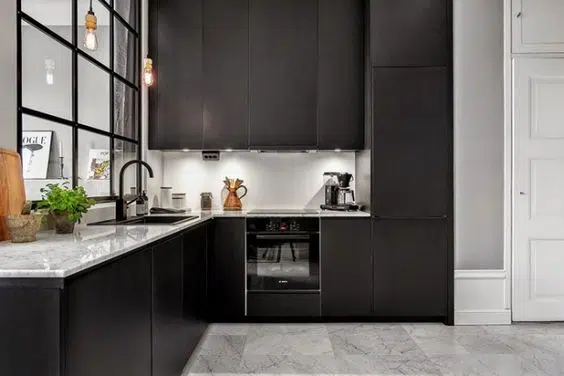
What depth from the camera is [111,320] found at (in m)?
1.56

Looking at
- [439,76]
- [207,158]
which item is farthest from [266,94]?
[439,76]

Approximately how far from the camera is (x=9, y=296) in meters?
1.22

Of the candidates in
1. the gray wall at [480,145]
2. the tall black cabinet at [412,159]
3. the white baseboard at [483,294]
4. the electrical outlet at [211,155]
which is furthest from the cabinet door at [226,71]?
the white baseboard at [483,294]

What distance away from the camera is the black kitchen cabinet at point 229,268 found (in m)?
3.70

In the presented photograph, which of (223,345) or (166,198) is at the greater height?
(166,198)

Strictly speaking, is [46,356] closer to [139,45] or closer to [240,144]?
[240,144]

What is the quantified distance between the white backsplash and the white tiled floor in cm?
117

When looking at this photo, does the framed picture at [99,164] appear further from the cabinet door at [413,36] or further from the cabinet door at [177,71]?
the cabinet door at [413,36]

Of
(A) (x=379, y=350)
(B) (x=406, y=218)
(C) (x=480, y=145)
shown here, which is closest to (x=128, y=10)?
(B) (x=406, y=218)

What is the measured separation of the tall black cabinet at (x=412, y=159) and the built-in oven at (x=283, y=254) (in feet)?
1.64

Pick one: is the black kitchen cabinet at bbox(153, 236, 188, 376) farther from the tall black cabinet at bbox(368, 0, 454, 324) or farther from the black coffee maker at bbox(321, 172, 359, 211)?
the black coffee maker at bbox(321, 172, 359, 211)

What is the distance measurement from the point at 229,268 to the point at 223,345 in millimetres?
658

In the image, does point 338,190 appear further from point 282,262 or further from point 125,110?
point 125,110

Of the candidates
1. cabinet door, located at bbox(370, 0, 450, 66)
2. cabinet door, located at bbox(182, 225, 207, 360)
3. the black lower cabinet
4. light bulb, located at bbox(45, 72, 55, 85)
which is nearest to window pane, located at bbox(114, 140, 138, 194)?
cabinet door, located at bbox(182, 225, 207, 360)
